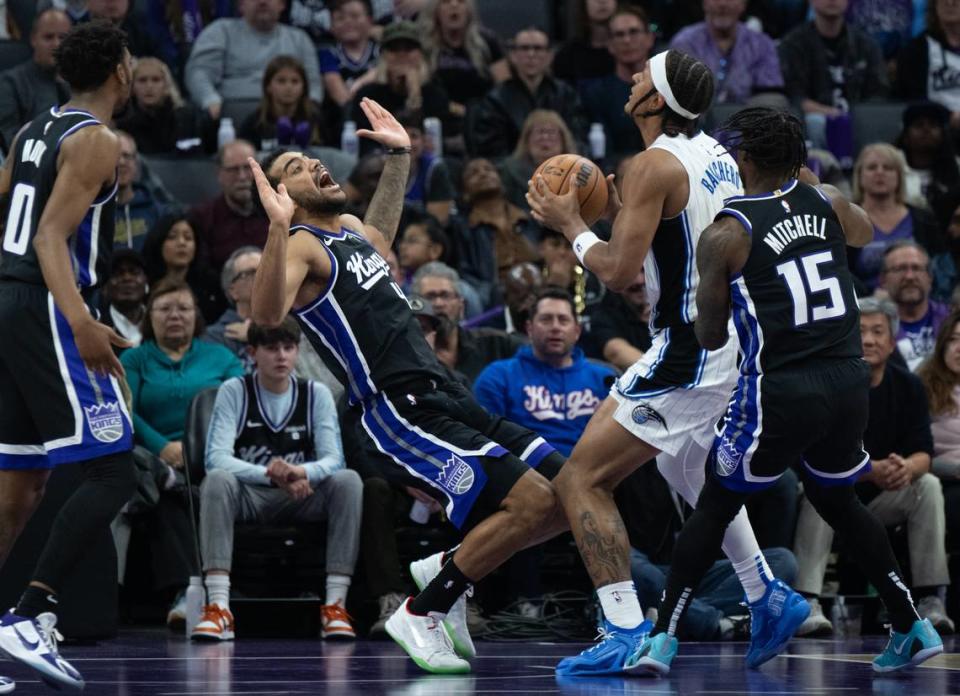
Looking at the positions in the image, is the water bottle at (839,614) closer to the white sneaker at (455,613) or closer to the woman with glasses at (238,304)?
the white sneaker at (455,613)

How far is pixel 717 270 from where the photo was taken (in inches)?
234

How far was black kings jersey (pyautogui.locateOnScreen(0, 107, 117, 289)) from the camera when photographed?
5.97 m

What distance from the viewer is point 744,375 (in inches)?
238

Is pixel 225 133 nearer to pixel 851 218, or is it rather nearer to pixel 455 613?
pixel 455 613

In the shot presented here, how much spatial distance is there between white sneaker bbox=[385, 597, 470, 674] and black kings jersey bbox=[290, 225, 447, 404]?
2.89 feet

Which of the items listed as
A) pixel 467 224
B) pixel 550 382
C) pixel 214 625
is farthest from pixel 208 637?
pixel 467 224

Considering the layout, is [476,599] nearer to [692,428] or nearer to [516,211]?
[692,428]

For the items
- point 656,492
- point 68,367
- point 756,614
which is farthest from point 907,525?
point 68,367

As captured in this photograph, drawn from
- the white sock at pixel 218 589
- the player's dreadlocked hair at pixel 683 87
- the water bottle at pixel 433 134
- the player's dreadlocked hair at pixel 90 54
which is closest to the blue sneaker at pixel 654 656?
the player's dreadlocked hair at pixel 683 87

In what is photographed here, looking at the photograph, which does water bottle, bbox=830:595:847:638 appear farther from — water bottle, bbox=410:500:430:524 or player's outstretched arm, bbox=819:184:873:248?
player's outstretched arm, bbox=819:184:873:248

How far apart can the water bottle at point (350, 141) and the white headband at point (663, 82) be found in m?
5.90

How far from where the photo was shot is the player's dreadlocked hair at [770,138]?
6.06m

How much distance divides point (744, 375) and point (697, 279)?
467 millimetres

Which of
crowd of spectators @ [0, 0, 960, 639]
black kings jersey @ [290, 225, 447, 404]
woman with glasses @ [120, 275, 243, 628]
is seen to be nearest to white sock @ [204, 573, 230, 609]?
crowd of spectators @ [0, 0, 960, 639]
